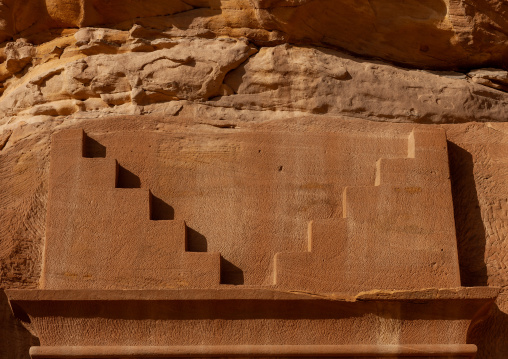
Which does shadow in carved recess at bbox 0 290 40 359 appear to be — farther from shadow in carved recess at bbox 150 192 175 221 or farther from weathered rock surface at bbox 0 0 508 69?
weathered rock surface at bbox 0 0 508 69

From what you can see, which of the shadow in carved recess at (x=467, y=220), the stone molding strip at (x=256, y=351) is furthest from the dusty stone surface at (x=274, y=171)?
the stone molding strip at (x=256, y=351)

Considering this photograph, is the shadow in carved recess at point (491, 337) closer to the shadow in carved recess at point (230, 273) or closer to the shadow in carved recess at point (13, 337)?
the shadow in carved recess at point (230, 273)

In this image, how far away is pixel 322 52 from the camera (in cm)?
605

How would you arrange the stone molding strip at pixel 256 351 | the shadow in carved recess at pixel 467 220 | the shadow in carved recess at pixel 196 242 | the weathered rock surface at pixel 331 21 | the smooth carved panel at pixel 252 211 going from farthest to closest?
the weathered rock surface at pixel 331 21 < the shadow in carved recess at pixel 467 220 < the shadow in carved recess at pixel 196 242 < the smooth carved panel at pixel 252 211 < the stone molding strip at pixel 256 351

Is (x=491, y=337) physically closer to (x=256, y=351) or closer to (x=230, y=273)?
(x=256, y=351)

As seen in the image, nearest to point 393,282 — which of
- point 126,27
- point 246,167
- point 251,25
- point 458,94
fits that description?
point 246,167

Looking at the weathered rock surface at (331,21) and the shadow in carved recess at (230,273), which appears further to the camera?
the weathered rock surface at (331,21)

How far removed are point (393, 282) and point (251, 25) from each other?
6.57 feet

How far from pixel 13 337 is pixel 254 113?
2017 millimetres

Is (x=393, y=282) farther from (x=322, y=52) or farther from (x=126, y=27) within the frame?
(x=126, y=27)

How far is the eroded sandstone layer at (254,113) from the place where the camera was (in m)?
5.44

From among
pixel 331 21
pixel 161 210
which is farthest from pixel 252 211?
pixel 331 21

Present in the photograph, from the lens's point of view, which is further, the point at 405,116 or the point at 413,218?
the point at 405,116

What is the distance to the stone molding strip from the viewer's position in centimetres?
506
